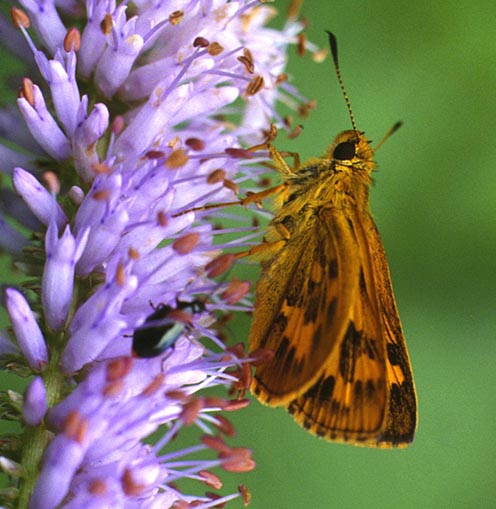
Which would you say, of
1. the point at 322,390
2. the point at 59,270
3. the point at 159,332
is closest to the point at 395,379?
the point at 322,390

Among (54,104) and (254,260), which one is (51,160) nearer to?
(54,104)

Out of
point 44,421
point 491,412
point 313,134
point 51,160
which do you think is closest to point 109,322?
point 44,421

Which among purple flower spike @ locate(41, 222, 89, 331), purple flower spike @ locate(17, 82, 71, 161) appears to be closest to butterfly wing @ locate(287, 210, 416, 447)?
purple flower spike @ locate(41, 222, 89, 331)

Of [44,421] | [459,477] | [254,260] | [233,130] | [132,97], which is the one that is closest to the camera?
[44,421]

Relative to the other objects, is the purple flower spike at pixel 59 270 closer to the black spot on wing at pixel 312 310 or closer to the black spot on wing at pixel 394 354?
the black spot on wing at pixel 312 310

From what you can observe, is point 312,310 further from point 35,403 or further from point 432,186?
point 432,186

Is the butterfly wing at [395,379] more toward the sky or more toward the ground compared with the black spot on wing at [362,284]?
more toward the ground

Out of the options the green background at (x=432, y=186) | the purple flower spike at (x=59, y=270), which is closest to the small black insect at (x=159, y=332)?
the purple flower spike at (x=59, y=270)
